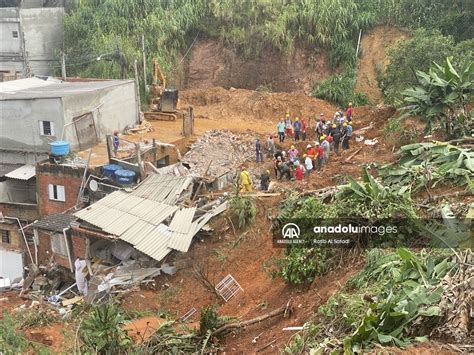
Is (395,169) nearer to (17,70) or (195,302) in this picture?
(195,302)

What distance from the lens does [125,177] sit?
19.0 m

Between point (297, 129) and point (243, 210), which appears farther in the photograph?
point (297, 129)

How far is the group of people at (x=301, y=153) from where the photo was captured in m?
17.9

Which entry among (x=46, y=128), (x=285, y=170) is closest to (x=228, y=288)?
(x=285, y=170)

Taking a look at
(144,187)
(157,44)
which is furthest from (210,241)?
(157,44)

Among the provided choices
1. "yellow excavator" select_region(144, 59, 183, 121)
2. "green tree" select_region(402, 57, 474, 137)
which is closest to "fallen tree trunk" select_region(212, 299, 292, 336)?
"green tree" select_region(402, 57, 474, 137)

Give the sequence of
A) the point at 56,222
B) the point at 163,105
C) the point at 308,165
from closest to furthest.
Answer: the point at 308,165 → the point at 56,222 → the point at 163,105

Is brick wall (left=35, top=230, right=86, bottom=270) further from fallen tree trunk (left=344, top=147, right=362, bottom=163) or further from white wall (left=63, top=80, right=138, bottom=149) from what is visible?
fallen tree trunk (left=344, top=147, right=362, bottom=163)

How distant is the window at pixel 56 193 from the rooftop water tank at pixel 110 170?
2.13 metres

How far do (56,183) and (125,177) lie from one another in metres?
3.37

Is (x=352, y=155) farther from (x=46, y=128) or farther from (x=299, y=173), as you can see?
(x=46, y=128)

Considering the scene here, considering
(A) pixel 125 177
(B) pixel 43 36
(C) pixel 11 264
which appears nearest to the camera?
(A) pixel 125 177

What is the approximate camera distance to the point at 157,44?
112ft

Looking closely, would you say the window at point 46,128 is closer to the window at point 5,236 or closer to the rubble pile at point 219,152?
the window at point 5,236
